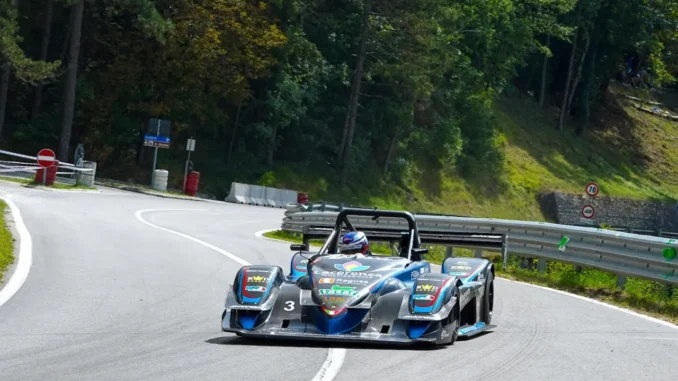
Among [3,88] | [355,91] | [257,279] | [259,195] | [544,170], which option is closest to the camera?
[257,279]

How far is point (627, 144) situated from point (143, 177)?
3766 cm

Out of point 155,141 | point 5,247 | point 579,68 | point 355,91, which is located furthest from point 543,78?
point 5,247

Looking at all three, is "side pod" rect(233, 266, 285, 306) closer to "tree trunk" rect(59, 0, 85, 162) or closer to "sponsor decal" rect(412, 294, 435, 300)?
"sponsor decal" rect(412, 294, 435, 300)

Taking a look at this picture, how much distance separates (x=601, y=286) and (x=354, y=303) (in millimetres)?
8106

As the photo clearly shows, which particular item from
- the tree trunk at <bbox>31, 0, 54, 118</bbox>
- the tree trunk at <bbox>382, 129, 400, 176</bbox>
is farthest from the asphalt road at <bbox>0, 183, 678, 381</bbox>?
the tree trunk at <bbox>382, 129, 400, 176</bbox>

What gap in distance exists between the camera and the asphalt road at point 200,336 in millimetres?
9078

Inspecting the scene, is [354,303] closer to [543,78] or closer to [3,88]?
[3,88]

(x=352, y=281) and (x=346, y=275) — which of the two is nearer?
(x=352, y=281)

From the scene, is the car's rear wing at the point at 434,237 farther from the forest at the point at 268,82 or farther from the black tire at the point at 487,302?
the forest at the point at 268,82

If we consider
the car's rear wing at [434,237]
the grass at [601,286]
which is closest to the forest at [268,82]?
the grass at [601,286]

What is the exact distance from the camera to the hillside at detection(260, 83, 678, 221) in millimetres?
58875

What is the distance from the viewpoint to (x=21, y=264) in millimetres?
16156

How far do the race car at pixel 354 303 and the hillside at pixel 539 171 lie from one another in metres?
42.4

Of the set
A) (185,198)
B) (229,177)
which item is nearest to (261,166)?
(229,177)
